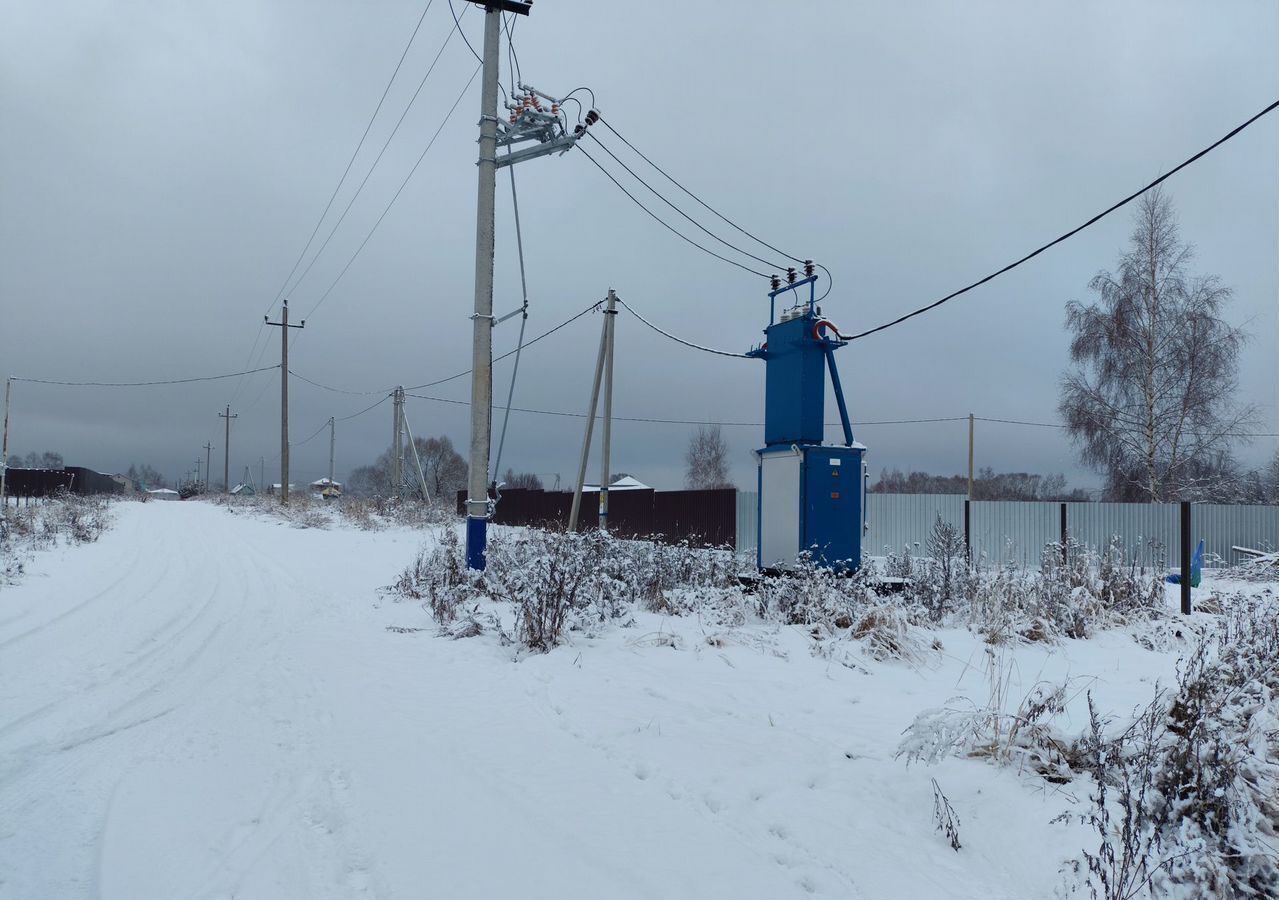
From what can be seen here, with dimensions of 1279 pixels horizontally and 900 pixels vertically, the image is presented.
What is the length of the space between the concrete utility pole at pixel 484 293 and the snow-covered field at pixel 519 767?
349 cm

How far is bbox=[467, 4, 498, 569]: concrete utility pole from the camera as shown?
1064 cm

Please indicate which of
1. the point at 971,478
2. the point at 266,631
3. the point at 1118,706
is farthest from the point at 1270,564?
the point at 971,478

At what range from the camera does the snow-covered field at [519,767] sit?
2.81 meters

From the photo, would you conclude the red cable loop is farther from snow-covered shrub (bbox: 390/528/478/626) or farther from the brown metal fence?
the brown metal fence

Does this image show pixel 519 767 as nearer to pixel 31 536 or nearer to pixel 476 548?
pixel 476 548

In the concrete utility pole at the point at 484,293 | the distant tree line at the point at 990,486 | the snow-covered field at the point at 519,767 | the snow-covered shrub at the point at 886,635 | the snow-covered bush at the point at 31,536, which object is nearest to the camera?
the snow-covered field at the point at 519,767

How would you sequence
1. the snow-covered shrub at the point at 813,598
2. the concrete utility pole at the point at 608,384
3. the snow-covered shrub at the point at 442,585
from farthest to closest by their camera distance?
the concrete utility pole at the point at 608,384
the snow-covered shrub at the point at 442,585
the snow-covered shrub at the point at 813,598

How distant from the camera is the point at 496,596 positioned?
8914mm

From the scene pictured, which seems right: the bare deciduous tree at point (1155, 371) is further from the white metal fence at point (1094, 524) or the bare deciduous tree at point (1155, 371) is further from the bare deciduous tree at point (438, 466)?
the bare deciduous tree at point (438, 466)

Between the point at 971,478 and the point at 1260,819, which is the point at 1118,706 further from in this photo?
the point at 971,478

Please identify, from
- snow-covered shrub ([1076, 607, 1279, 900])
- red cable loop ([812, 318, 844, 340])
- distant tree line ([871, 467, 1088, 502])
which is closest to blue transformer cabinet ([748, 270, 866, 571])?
red cable loop ([812, 318, 844, 340])

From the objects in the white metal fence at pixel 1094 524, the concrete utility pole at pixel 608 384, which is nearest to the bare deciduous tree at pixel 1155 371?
the white metal fence at pixel 1094 524

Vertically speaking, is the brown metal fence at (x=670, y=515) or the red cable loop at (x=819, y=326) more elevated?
the red cable loop at (x=819, y=326)

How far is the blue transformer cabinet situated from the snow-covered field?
2.40 meters
